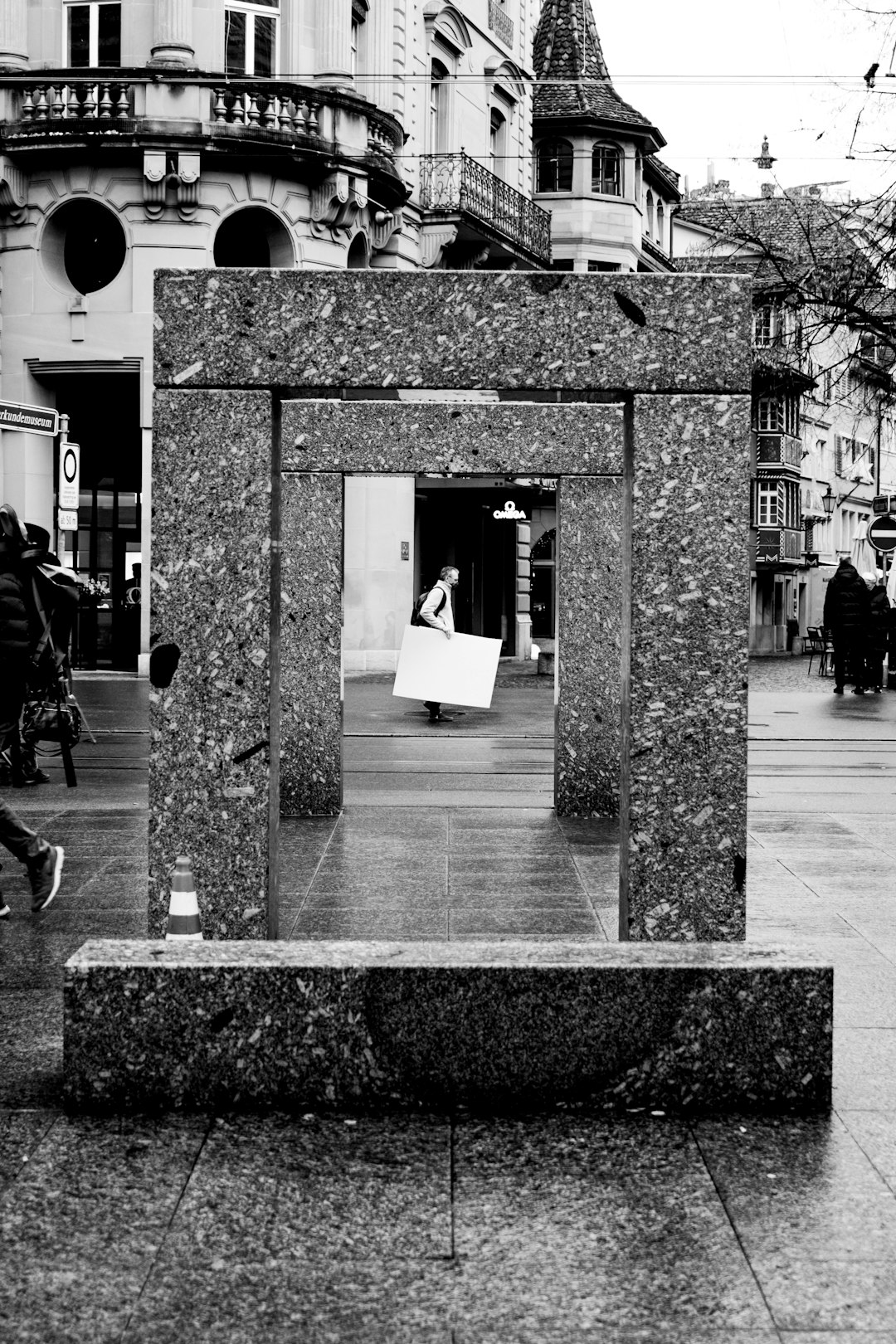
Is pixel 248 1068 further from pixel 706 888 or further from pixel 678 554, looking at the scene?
pixel 678 554

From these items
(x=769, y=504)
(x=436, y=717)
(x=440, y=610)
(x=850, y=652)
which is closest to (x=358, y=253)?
(x=850, y=652)

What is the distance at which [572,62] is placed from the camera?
162ft

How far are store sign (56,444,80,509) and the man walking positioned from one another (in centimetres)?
388

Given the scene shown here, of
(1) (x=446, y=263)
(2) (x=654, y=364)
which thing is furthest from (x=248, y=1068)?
(1) (x=446, y=263)

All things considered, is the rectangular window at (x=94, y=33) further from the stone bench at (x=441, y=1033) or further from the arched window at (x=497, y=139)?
the stone bench at (x=441, y=1033)

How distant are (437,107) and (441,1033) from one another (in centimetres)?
3257

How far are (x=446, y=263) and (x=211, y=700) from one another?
99.2ft

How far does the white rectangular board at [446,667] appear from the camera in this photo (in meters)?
12.9

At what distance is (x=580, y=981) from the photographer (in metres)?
4.46

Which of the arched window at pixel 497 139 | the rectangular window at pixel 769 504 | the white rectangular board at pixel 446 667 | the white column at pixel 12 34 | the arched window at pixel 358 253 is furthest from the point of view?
the rectangular window at pixel 769 504

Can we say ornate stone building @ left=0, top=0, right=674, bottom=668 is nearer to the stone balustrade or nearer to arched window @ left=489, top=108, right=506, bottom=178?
the stone balustrade

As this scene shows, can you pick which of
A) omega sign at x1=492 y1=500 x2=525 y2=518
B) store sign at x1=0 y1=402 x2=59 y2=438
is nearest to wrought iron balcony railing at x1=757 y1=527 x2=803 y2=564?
omega sign at x1=492 y1=500 x2=525 y2=518

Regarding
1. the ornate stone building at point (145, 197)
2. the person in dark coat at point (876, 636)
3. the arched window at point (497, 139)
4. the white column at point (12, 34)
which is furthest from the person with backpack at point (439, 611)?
the arched window at point (497, 139)

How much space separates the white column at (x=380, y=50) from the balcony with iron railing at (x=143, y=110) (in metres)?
4.00
